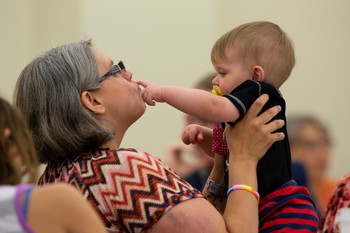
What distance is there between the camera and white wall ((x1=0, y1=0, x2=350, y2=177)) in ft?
17.2

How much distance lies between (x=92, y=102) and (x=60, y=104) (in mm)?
102

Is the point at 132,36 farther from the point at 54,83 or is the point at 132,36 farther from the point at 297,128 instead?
the point at 54,83

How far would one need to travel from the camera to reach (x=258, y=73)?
245 cm

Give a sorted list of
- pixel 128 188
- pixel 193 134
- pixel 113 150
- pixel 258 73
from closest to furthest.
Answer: pixel 128 188 < pixel 113 150 < pixel 258 73 < pixel 193 134

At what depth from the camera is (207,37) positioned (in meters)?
5.39

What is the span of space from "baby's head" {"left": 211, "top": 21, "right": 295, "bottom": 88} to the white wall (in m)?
2.66

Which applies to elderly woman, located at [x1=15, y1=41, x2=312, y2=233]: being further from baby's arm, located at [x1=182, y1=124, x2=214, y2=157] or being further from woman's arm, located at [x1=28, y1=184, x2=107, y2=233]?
woman's arm, located at [x1=28, y1=184, x2=107, y2=233]

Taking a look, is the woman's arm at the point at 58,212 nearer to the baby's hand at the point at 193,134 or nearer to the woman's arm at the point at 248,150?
the woman's arm at the point at 248,150

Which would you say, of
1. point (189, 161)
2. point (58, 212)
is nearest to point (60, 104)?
point (58, 212)

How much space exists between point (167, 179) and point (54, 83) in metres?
0.43

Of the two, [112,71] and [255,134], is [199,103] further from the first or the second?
[112,71]

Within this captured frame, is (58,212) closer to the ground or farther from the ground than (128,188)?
farther from the ground

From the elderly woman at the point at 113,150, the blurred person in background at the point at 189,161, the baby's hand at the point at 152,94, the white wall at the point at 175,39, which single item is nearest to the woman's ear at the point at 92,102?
the elderly woman at the point at 113,150

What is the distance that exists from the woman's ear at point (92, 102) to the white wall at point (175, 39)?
8.89 ft
